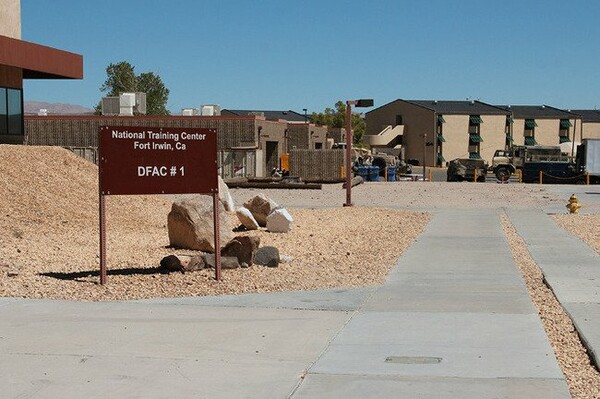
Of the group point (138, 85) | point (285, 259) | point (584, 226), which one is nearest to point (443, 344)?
point (285, 259)

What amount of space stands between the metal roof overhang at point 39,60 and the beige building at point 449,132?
228 ft

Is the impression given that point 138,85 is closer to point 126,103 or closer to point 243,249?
point 126,103

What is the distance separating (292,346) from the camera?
29.5 feet

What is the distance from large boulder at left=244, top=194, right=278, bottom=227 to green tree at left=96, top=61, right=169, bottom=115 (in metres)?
77.7

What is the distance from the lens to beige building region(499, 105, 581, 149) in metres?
111

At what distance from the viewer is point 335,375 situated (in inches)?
308

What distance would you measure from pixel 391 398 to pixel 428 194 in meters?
33.4

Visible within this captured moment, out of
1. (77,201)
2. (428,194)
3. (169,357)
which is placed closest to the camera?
(169,357)

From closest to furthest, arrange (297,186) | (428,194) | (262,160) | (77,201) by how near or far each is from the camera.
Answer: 1. (77,201)
2. (428,194)
3. (297,186)
4. (262,160)

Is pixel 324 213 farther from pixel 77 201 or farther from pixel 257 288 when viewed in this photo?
pixel 257 288

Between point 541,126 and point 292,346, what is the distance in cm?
10883

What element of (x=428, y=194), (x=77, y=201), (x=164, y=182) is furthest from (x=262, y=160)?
(x=164, y=182)

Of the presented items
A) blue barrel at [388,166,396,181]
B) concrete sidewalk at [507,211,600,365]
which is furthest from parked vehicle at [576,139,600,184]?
concrete sidewalk at [507,211,600,365]

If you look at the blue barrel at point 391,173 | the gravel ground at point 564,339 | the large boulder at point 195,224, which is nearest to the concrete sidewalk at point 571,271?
the gravel ground at point 564,339
